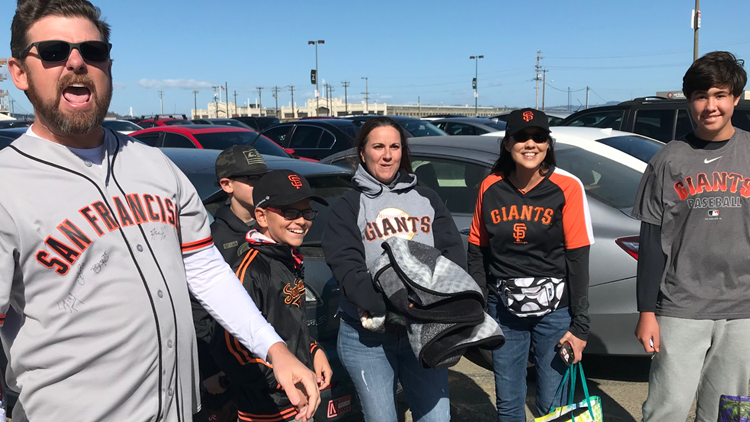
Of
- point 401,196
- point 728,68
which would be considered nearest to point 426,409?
point 401,196

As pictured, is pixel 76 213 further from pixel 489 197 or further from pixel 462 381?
pixel 462 381

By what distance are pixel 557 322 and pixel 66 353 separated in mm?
2081

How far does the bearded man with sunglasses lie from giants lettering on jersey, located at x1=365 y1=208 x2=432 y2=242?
3.06ft

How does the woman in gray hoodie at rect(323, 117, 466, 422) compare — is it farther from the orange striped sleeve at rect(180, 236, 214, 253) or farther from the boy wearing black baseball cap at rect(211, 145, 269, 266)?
the orange striped sleeve at rect(180, 236, 214, 253)

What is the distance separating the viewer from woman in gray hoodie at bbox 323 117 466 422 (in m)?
2.58

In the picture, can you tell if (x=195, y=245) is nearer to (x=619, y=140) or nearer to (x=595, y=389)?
(x=595, y=389)

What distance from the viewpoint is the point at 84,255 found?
151 cm

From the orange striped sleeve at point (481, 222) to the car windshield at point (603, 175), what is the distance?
4.59 feet

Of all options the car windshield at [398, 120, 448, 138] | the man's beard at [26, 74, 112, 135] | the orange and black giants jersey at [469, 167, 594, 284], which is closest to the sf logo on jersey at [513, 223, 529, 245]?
the orange and black giants jersey at [469, 167, 594, 284]

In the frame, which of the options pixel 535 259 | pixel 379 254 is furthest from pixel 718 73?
pixel 379 254

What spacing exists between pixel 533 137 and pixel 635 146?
11.0 ft

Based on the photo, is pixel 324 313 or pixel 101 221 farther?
pixel 324 313

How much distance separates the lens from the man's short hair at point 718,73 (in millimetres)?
2457

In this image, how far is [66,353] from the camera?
1484 mm
